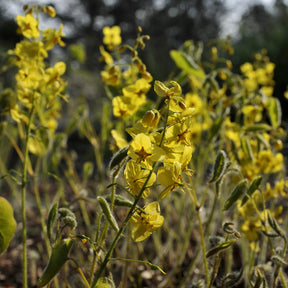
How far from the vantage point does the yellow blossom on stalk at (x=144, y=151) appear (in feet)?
1.62

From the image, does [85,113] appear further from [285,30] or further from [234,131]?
[285,30]

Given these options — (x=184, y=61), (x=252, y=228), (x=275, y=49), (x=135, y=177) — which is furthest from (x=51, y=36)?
(x=275, y=49)

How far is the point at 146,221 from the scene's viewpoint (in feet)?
1.92

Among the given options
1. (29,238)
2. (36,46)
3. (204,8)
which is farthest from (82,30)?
(36,46)

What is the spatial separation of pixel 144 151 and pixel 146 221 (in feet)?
0.46

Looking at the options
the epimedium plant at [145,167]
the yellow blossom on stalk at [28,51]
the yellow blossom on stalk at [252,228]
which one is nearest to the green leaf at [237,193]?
the epimedium plant at [145,167]

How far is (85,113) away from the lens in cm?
145

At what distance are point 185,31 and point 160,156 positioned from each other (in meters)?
11.4

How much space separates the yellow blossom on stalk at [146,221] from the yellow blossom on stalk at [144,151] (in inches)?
3.6

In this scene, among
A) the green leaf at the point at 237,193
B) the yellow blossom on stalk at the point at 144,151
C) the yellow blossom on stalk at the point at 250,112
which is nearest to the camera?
the yellow blossom on stalk at the point at 144,151

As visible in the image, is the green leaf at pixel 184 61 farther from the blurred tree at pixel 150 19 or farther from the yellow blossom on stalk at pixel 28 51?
the blurred tree at pixel 150 19

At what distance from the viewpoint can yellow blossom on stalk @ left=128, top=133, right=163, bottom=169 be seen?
0.49 metres

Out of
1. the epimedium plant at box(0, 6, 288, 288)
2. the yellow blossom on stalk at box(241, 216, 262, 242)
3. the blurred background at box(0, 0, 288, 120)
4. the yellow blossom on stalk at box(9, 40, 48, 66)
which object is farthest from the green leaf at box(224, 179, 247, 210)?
the blurred background at box(0, 0, 288, 120)

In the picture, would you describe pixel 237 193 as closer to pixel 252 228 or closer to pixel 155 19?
pixel 252 228
